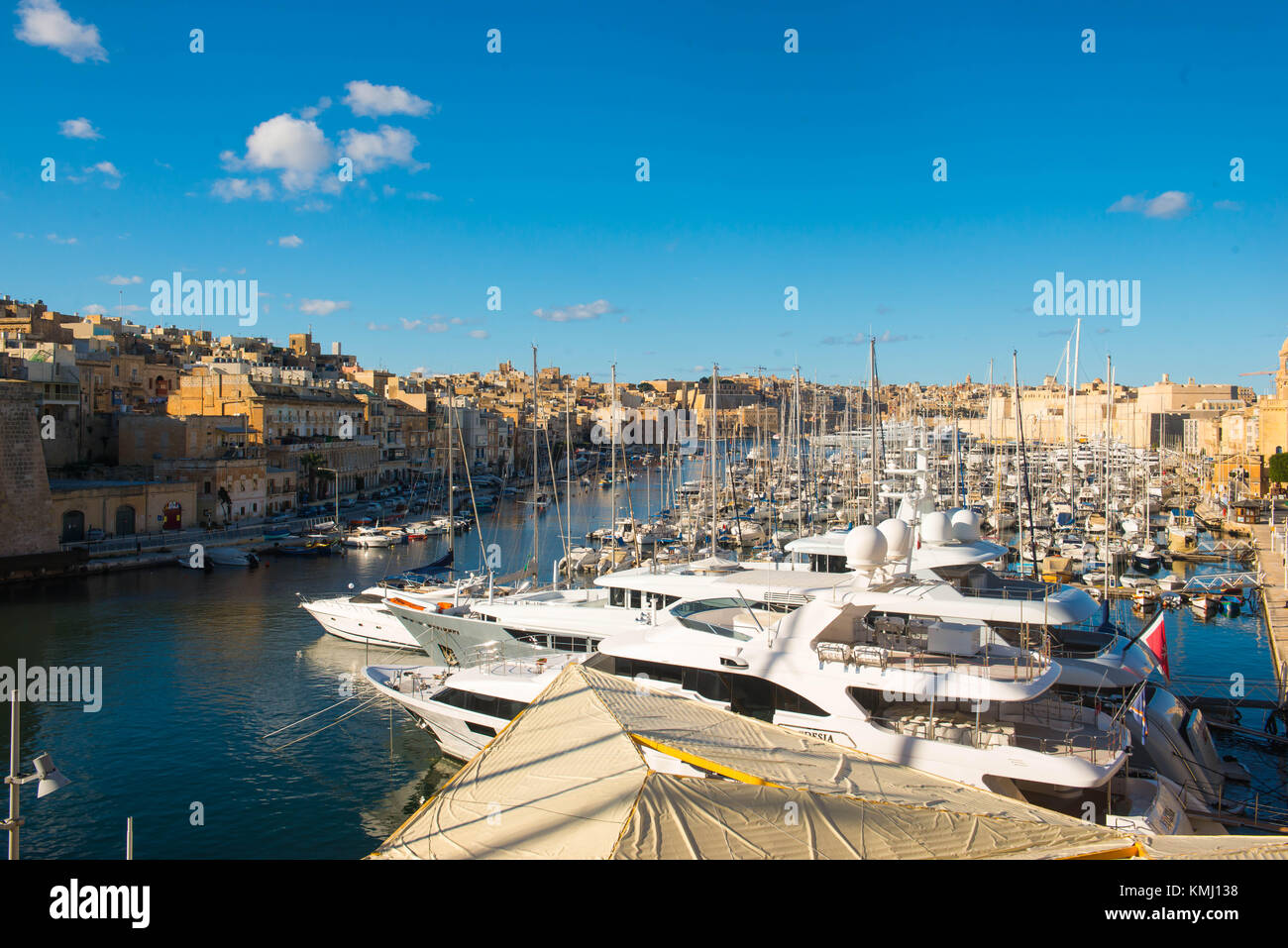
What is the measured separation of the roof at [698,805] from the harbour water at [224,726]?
4.46 meters

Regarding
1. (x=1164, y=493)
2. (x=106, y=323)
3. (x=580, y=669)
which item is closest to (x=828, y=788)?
(x=580, y=669)

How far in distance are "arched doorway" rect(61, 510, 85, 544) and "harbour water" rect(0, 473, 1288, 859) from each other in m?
4.44

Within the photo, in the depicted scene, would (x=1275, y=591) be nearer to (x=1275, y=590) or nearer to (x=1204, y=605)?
(x=1275, y=590)

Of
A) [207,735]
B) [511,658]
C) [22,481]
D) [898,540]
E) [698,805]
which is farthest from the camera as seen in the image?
[22,481]

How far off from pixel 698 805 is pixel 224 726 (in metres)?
11.1

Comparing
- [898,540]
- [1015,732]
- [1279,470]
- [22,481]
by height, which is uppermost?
[22,481]

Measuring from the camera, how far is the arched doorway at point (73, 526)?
29000 mm

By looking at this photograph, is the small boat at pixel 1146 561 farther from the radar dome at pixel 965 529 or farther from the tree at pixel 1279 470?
the radar dome at pixel 965 529

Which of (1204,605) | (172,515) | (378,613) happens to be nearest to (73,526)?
(172,515)

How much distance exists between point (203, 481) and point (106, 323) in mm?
28130

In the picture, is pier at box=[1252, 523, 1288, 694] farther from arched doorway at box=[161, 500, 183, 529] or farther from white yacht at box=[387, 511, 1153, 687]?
arched doorway at box=[161, 500, 183, 529]

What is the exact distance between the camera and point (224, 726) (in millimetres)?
13688

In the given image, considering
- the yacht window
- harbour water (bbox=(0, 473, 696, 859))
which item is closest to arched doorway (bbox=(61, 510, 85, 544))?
harbour water (bbox=(0, 473, 696, 859))
